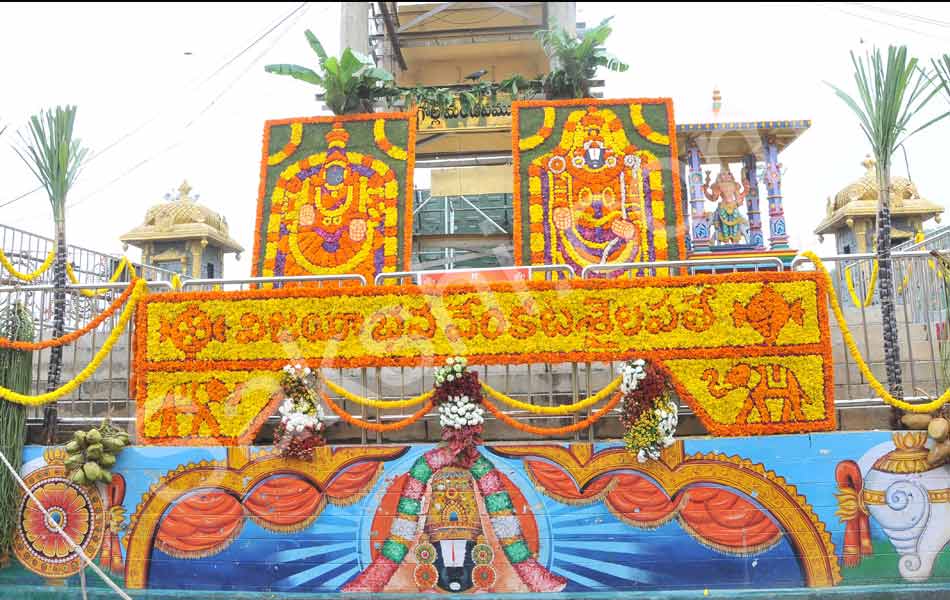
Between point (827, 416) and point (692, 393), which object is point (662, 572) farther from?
point (827, 416)

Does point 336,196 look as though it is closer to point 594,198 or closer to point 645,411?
point 594,198

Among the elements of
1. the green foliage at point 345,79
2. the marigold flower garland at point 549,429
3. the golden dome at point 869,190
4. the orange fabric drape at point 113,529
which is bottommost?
the orange fabric drape at point 113,529

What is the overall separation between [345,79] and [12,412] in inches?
268

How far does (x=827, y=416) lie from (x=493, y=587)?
3634 mm

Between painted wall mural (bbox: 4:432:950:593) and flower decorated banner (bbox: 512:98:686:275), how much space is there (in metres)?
3.82

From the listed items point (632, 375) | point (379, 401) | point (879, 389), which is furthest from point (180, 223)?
point (879, 389)

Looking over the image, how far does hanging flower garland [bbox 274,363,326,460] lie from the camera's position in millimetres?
6410

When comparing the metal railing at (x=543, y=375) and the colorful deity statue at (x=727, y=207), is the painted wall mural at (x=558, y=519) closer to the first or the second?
the metal railing at (x=543, y=375)

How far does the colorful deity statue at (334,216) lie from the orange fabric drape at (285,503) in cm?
363

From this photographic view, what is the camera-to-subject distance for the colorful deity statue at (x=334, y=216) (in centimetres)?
955

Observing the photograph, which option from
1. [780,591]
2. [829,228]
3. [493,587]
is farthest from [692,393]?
[829,228]

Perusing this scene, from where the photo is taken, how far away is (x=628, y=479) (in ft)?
20.3

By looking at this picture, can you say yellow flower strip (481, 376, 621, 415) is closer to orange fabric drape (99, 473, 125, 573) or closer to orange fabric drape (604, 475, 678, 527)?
orange fabric drape (604, 475, 678, 527)

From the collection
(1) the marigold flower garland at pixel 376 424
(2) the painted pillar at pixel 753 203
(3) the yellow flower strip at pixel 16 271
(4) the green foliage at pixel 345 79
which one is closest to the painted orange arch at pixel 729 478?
(1) the marigold flower garland at pixel 376 424
